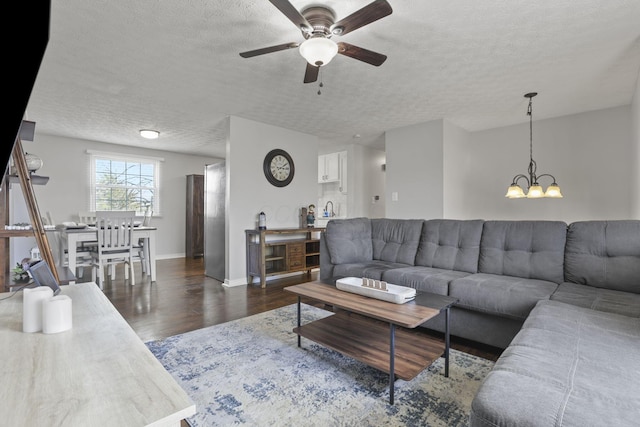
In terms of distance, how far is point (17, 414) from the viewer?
2.08 ft

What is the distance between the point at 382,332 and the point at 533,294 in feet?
3.30

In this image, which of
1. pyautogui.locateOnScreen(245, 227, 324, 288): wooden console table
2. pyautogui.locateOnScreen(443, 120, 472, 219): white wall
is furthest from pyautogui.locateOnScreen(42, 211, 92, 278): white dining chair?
pyautogui.locateOnScreen(443, 120, 472, 219): white wall

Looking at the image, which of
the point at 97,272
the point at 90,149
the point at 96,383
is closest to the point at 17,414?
the point at 96,383

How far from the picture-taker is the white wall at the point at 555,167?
4070mm

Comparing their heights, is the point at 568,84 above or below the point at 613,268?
above

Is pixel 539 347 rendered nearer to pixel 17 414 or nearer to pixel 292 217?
pixel 17 414

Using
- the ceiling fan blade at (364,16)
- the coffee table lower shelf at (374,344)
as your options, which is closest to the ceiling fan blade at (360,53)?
the ceiling fan blade at (364,16)

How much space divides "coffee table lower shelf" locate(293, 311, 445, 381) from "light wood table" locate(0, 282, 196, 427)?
1273mm

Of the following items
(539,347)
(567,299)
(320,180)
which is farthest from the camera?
(320,180)

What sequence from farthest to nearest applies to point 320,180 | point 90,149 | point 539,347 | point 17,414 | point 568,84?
point 320,180
point 90,149
point 568,84
point 539,347
point 17,414

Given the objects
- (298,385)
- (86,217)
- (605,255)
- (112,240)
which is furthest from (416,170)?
(86,217)

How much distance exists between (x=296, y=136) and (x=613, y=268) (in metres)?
4.10

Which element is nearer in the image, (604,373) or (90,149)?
(604,373)

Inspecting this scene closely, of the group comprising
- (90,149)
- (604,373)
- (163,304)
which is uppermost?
(90,149)
